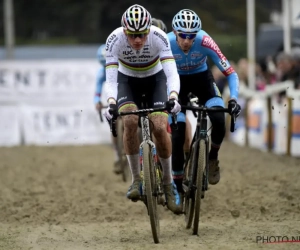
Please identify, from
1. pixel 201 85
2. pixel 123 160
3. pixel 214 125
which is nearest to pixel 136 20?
pixel 201 85

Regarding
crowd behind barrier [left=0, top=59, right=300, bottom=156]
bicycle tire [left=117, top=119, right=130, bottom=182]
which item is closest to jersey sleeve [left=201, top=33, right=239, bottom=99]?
bicycle tire [left=117, top=119, right=130, bottom=182]

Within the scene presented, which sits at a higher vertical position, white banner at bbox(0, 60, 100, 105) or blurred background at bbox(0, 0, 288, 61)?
blurred background at bbox(0, 0, 288, 61)

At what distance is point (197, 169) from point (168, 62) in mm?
1137

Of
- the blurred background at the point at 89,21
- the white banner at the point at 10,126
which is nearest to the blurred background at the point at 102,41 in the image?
the blurred background at the point at 89,21

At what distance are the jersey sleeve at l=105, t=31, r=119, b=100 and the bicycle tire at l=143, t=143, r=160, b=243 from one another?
686 millimetres

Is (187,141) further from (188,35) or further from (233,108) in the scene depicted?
(188,35)

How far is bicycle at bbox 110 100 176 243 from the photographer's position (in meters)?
7.85

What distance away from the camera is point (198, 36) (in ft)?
29.3

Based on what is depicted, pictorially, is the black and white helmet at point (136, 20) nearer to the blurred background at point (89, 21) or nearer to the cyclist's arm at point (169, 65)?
the cyclist's arm at point (169, 65)

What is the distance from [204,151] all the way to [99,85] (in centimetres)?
538

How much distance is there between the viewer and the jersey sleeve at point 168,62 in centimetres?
822

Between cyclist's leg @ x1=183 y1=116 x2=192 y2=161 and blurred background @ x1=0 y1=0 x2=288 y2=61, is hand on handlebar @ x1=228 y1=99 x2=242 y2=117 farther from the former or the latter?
blurred background @ x1=0 y1=0 x2=288 y2=61

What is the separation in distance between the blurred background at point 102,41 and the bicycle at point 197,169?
6.82m

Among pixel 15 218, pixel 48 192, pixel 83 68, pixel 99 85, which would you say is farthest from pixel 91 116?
pixel 15 218
